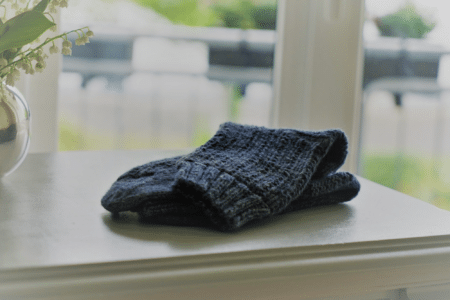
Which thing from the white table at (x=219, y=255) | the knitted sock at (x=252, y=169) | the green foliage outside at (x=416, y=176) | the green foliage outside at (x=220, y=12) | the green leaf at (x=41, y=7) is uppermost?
the green foliage outside at (x=220, y=12)

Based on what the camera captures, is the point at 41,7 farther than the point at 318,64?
No

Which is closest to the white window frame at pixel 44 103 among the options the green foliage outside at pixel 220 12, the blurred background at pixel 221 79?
the blurred background at pixel 221 79

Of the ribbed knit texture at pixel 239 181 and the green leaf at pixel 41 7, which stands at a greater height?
the green leaf at pixel 41 7

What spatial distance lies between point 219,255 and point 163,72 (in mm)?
967

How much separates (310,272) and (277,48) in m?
0.99

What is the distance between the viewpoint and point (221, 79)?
1.35 metres

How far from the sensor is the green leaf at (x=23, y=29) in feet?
1.75

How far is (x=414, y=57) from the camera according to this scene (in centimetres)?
142

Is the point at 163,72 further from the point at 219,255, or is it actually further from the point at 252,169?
the point at 219,255

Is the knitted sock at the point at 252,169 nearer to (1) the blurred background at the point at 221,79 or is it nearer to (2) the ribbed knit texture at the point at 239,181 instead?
(2) the ribbed knit texture at the point at 239,181

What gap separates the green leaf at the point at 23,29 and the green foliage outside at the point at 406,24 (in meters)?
1.09

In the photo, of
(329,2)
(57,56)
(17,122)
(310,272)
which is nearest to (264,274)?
(310,272)

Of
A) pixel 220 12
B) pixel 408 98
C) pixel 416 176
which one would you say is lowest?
pixel 416 176

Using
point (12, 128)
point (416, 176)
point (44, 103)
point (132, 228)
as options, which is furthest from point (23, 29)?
point (416, 176)
